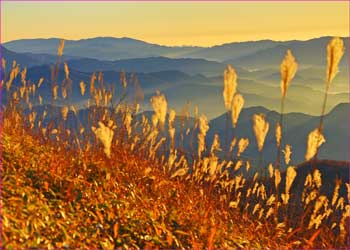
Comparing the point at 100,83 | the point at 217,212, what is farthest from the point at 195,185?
the point at 100,83

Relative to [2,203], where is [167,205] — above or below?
below

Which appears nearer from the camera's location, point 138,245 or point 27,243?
point 27,243

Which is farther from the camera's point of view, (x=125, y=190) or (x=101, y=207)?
(x=125, y=190)

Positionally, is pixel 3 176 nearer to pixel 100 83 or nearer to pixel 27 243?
pixel 27 243

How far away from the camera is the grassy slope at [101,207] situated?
185 inches

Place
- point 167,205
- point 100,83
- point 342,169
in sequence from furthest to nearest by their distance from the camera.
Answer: point 342,169 → point 100,83 → point 167,205

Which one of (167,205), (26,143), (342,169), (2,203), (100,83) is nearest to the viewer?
(2,203)

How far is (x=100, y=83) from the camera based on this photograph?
24.9 ft

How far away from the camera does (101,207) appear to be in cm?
545

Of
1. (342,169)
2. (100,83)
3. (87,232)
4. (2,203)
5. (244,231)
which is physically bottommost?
(342,169)

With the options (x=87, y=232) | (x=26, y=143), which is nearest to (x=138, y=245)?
(x=87, y=232)

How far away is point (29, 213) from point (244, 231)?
288 centimetres

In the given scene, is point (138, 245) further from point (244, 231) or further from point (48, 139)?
point (48, 139)

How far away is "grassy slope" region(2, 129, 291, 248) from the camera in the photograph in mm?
4688
